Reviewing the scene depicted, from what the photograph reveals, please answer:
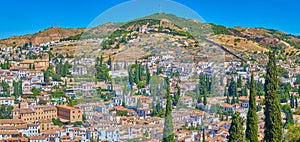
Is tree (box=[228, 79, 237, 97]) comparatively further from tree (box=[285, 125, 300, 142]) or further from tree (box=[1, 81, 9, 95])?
tree (box=[285, 125, 300, 142])

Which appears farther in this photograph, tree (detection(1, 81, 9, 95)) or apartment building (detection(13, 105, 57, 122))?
tree (detection(1, 81, 9, 95))

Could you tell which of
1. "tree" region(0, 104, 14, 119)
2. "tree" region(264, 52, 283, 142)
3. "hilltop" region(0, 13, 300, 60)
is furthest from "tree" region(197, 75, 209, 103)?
"tree" region(0, 104, 14, 119)

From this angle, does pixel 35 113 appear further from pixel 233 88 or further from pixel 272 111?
pixel 272 111

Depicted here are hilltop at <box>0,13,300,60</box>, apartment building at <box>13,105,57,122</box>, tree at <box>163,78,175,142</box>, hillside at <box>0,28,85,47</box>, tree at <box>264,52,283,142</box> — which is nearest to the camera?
hilltop at <box>0,13,300,60</box>

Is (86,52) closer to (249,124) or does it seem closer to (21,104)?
(249,124)

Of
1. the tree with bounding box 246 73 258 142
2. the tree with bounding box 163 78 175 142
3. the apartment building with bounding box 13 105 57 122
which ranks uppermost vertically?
the tree with bounding box 163 78 175 142

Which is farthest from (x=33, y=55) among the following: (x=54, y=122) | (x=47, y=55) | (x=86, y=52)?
(x=86, y=52)

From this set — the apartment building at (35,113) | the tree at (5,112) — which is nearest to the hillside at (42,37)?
the tree at (5,112)
